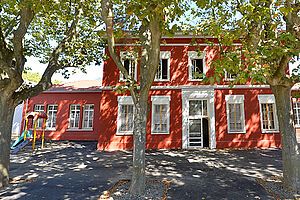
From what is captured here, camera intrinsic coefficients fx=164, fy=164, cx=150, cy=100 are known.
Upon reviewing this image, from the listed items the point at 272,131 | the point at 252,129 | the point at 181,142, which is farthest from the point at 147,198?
the point at 272,131

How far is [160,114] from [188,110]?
6.98ft

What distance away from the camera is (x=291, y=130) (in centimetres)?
488

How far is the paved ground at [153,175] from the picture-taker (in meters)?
4.80

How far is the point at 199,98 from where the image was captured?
40.7ft

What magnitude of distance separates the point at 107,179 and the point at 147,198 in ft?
7.43

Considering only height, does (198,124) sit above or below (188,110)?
below

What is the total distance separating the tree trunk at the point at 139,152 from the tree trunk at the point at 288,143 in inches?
164

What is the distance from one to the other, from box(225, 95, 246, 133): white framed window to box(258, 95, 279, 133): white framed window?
54.8 inches

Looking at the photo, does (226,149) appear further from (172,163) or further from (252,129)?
(172,163)

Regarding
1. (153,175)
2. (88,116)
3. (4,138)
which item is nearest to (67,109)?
(88,116)

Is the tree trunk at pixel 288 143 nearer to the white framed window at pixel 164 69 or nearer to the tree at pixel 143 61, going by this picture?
the tree at pixel 143 61

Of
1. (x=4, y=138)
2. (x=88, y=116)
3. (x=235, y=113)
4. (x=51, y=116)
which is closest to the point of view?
(x=4, y=138)

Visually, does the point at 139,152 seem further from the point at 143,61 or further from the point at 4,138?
the point at 4,138

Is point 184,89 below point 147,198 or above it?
above
